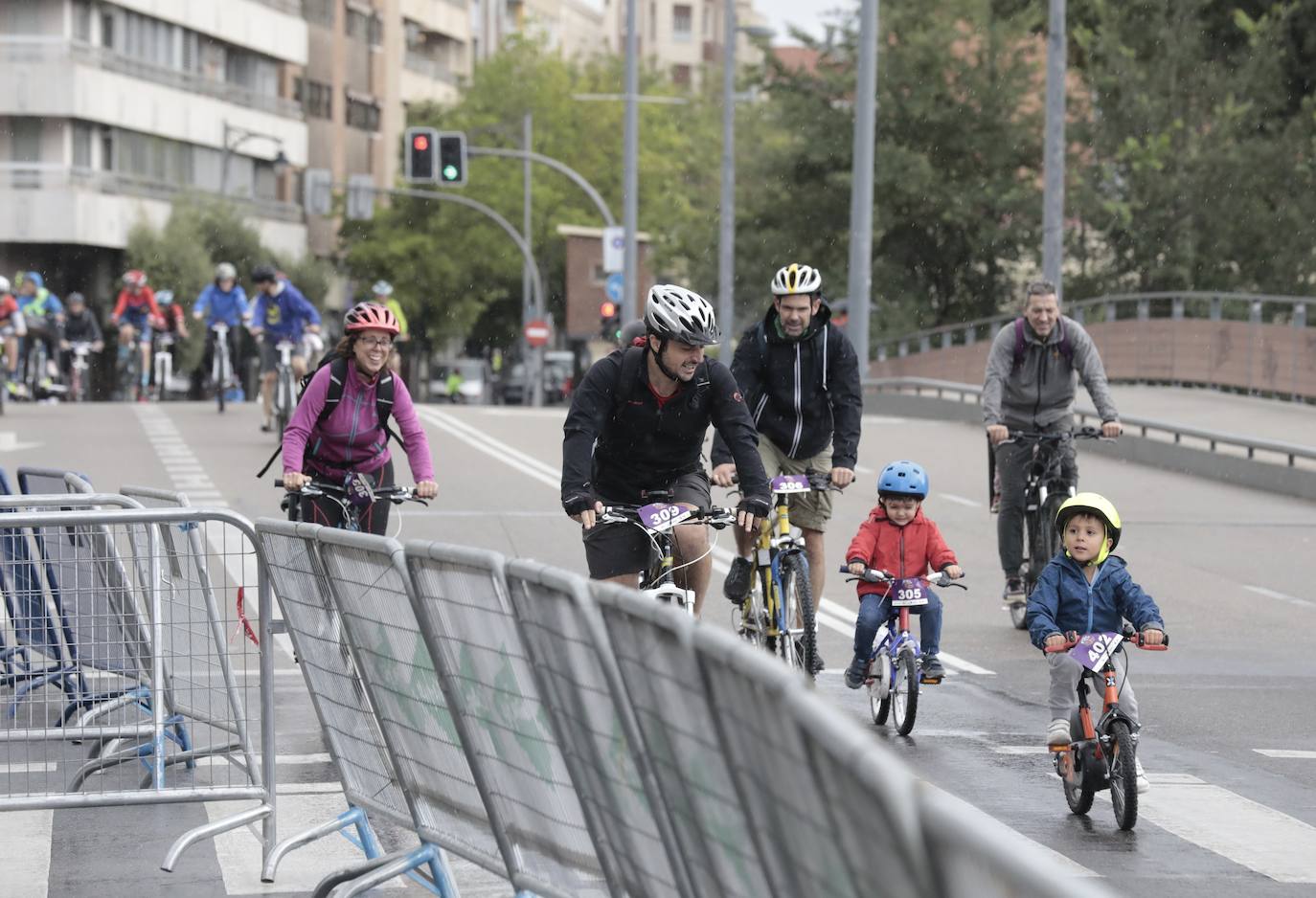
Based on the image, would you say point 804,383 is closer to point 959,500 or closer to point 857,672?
point 857,672

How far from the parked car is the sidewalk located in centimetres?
4563

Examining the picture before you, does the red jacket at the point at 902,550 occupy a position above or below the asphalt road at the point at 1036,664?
above

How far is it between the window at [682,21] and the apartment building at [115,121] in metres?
75.3

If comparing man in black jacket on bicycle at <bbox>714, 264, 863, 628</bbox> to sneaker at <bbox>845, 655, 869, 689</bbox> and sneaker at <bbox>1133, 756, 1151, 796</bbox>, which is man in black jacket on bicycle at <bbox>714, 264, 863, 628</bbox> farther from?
sneaker at <bbox>1133, 756, 1151, 796</bbox>

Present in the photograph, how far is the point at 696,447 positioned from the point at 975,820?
6.94 m

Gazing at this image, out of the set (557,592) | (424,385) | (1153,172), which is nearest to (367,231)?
(424,385)

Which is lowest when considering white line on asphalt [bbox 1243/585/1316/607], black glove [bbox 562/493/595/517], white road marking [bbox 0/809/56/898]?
white line on asphalt [bbox 1243/585/1316/607]

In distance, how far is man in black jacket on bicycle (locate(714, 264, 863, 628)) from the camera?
1109 centimetres

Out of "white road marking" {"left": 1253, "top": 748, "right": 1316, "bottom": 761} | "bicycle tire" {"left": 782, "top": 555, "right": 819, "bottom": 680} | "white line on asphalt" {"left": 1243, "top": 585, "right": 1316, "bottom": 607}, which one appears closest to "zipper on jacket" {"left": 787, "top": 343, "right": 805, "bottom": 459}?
"bicycle tire" {"left": 782, "top": 555, "right": 819, "bottom": 680}

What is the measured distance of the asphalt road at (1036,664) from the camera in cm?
734

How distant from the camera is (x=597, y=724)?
173 inches

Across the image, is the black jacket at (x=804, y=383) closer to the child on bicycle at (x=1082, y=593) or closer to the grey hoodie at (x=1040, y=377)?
the grey hoodie at (x=1040, y=377)

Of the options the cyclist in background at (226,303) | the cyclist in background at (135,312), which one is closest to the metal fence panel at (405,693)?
the cyclist in background at (226,303)

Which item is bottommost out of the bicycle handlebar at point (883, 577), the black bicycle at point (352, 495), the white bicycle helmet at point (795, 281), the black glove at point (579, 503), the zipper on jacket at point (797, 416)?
the bicycle handlebar at point (883, 577)
